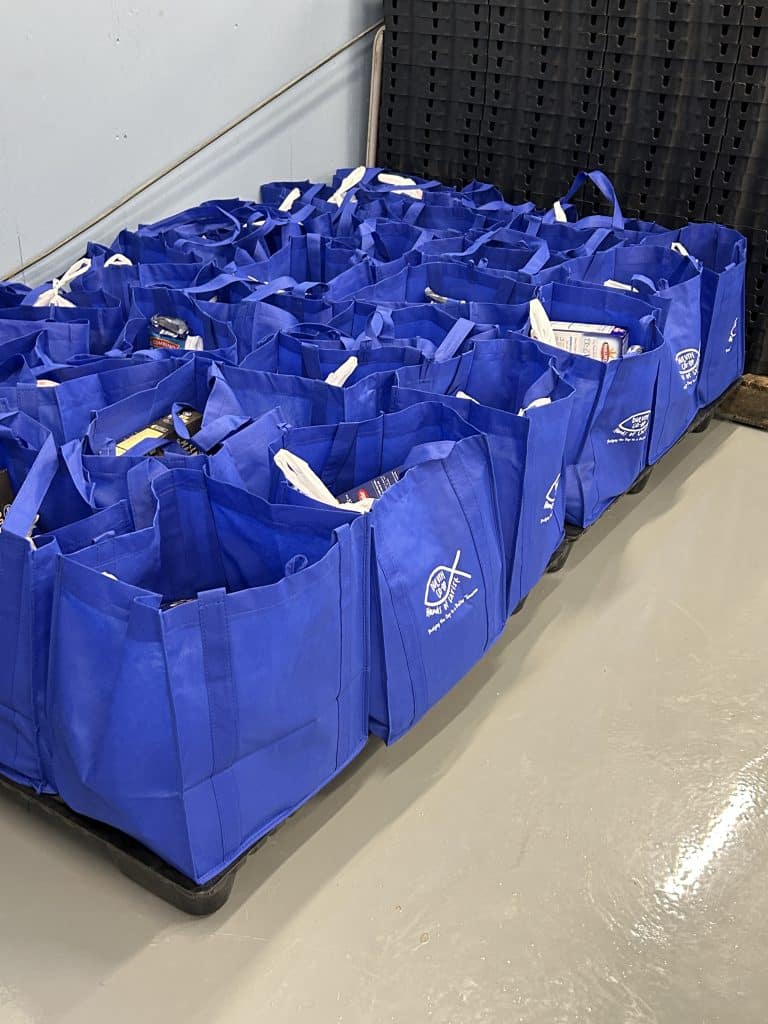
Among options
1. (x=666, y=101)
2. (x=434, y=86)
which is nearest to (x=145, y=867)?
(x=666, y=101)

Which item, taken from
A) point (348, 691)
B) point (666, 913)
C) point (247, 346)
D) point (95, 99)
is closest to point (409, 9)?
point (95, 99)

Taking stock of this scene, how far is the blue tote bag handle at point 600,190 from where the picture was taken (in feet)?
9.34

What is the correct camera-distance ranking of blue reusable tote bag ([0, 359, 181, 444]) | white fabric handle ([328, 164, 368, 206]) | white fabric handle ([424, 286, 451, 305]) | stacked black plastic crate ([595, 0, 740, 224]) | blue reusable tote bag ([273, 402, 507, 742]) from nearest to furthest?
blue reusable tote bag ([273, 402, 507, 742]), blue reusable tote bag ([0, 359, 181, 444]), white fabric handle ([424, 286, 451, 305]), stacked black plastic crate ([595, 0, 740, 224]), white fabric handle ([328, 164, 368, 206])

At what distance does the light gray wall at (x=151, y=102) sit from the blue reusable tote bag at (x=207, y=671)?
1502 mm

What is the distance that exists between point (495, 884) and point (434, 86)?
113 inches

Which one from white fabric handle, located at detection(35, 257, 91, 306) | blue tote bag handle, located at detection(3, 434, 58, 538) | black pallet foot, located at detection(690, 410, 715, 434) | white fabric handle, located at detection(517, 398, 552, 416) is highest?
blue tote bag handle, located at detection(3, 434, 58, 538)

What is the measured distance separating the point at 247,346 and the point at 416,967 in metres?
1.28

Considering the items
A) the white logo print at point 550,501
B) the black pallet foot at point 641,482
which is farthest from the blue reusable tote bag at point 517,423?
the black pallet foot at point 641,482

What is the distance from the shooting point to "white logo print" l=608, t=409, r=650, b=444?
83.0 inches

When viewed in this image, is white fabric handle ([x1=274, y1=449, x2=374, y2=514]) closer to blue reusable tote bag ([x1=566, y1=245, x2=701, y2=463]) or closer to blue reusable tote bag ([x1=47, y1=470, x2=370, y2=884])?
blue reusable tote bag ([x1=47, y1=470, x2=370, y2=884])

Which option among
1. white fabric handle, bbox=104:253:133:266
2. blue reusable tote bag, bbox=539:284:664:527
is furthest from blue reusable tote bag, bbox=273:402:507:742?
white fabric handle, bbox=104:253:133:266

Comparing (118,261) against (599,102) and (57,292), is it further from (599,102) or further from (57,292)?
(599,102)

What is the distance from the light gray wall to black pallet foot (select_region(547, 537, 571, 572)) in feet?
5.25

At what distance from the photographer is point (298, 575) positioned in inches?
47.1
